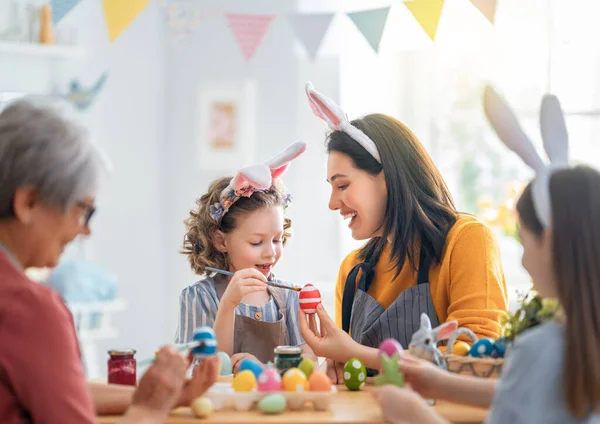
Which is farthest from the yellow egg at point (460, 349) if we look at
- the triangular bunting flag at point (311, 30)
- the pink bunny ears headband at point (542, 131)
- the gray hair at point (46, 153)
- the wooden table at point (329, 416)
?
the triangular bunting flag at point (311, 30)

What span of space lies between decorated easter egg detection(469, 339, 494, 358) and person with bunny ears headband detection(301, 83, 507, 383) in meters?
0.24

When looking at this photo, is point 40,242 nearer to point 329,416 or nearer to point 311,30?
point 329,416

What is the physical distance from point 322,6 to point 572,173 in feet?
10.8

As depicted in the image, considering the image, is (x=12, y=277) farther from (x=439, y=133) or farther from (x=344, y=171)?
(x=439, y=133)

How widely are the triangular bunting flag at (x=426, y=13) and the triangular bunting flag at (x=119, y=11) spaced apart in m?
0.95

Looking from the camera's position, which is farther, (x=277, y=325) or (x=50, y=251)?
(x=277, y=325)

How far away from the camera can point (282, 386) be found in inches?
62.9

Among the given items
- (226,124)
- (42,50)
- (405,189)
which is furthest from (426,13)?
(42,50)

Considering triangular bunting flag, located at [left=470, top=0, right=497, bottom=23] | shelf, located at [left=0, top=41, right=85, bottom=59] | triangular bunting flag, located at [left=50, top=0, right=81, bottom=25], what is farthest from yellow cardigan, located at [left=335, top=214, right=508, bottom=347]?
shelf, located at [left=0, top=41, right=85, bottom=59]

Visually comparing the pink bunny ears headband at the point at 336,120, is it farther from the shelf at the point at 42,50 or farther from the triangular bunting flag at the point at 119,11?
the shelf at the point at 42,50

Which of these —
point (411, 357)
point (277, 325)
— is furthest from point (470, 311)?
point (277, 325)

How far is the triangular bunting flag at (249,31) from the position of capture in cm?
370

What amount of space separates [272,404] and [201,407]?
132mm

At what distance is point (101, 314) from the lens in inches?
166
